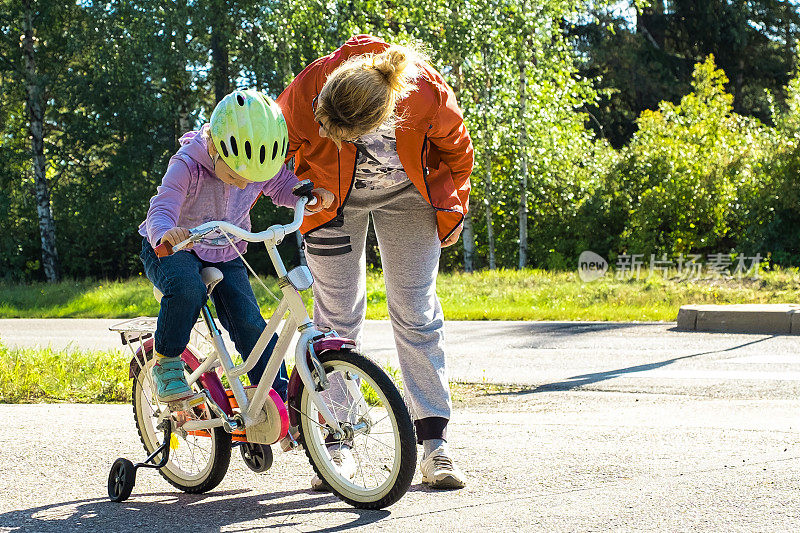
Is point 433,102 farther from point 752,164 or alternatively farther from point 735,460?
point 752,164

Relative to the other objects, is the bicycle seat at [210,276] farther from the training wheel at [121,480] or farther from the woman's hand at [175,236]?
the training wheel at [121,480]

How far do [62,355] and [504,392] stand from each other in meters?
3.81

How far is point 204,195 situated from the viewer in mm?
3982

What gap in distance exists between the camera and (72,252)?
27.1m

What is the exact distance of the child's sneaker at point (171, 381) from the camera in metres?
3.96

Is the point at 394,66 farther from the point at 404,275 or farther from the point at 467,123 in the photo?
the point at 467,123

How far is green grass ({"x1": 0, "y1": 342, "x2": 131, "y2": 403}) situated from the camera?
22.8ft

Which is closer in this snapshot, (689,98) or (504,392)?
(504,392)

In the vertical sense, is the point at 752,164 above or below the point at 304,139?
above

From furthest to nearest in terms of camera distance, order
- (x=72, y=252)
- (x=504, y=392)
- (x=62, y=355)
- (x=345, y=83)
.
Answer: (x=72, y=252) → (x=62, y=355) → (x=504, y=392) → (x=345, y=83)

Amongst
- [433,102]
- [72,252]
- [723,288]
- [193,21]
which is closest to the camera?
[433,102]

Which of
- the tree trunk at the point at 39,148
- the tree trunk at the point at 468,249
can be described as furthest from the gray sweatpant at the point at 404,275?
the tree trunk at the point at 39,148

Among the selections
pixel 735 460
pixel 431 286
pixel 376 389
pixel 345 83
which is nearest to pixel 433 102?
pixel 345 83

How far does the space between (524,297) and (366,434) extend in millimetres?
Answer: 12404
